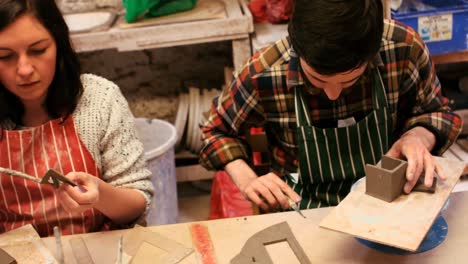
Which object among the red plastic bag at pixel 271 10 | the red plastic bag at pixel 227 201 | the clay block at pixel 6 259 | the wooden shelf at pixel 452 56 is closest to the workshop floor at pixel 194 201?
the red plastic bag at pixel 227 201

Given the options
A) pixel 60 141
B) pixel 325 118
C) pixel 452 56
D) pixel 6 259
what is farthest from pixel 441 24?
pixel 6 259

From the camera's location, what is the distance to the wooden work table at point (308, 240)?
1144mm

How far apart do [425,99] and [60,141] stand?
3.18 feet

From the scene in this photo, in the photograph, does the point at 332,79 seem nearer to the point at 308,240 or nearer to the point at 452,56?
the point at 308,240

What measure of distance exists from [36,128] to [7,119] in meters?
0.09

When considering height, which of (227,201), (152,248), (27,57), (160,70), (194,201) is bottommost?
(194,201)

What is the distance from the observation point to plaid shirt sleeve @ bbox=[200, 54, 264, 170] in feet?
4.98

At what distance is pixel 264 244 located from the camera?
1.20m

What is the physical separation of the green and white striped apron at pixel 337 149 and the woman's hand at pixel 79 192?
0.56 m

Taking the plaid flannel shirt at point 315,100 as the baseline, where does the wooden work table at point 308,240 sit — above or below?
below

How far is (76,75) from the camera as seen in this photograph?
56.4 inches

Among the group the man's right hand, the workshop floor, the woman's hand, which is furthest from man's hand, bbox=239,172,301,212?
the workshop floor

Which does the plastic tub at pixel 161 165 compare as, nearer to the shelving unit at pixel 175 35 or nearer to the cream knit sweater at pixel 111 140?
the shelving unit at pixel 175 35

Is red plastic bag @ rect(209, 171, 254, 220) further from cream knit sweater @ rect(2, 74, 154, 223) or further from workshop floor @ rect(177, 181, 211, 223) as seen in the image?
cream knit sweater @ rect(2, 74, 154, 223)
